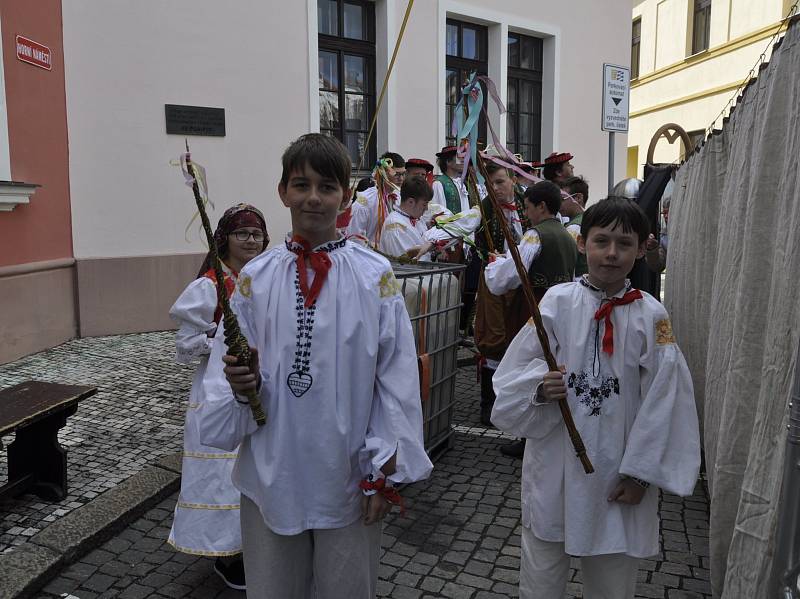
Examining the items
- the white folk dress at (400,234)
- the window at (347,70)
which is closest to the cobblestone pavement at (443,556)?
the white folk dress at (400,234)

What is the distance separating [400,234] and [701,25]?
1782cm

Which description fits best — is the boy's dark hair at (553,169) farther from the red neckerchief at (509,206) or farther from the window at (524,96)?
the window at (524,96)

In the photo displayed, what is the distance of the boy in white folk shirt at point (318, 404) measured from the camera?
1.96 meters

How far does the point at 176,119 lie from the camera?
25.5 ft

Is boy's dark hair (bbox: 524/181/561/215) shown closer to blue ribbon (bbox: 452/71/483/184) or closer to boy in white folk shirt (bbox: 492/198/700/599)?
blue ribbon (bbox: 452/71/483/184)

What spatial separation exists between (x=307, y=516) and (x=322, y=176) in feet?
3.07

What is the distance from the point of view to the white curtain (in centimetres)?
215

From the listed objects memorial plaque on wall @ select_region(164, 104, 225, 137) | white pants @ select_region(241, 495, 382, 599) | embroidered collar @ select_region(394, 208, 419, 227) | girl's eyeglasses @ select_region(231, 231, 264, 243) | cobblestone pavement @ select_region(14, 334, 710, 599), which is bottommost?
cobblestone pavement @ select_region(14, 334, 710, 599)

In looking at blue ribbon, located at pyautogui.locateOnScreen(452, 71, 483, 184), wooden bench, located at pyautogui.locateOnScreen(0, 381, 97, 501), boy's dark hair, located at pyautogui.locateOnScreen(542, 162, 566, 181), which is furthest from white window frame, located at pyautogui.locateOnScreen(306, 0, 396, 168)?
blue ribbon, located at pyautogui.locateOnScreen(452, 71, 483, 184)

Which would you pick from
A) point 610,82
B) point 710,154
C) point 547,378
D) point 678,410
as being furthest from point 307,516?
point 610,82

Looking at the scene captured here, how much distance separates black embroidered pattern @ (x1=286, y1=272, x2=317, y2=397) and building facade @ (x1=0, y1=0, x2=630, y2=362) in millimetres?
4111

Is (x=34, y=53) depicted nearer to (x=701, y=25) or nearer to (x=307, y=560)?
(x=307, y=560)

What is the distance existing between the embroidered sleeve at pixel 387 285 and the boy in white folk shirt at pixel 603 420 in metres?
Result: 0.56

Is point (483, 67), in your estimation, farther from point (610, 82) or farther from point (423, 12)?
point (610, 82)
